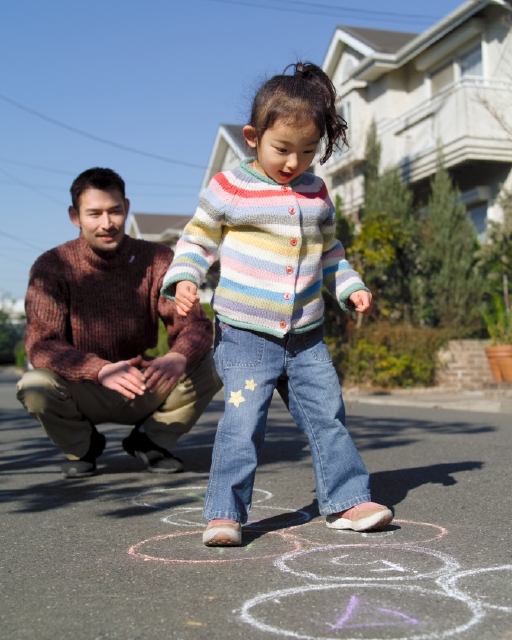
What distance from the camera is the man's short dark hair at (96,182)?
4352mm

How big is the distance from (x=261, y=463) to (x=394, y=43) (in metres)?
18.5

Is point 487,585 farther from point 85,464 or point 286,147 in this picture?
point 85,464

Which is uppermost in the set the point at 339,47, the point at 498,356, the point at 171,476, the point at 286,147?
the point at 339,47

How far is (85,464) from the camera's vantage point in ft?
14.5

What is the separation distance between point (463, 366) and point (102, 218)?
30.9 feet

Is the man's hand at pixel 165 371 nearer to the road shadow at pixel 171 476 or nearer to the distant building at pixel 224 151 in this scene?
the road shadow at pixel 171 476

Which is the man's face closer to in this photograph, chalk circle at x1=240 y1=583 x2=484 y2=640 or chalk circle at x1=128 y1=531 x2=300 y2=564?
chalk circle at x1=128 y1=531 x2=300 y2=564

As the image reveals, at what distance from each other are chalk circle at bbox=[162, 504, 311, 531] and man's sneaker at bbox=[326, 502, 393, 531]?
19 centimetres

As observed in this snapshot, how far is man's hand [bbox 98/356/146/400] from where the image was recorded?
3.63 m

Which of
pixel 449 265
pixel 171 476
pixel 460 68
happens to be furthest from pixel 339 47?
pixel 171 476

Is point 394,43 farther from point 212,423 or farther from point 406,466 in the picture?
point 406,466

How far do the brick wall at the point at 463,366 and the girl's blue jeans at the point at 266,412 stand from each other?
9909 mm

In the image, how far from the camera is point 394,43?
2112 centimetres

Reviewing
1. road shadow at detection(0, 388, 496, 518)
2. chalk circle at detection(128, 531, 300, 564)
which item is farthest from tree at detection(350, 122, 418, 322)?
chalk circle at detection(128, 531, 300, 564)
